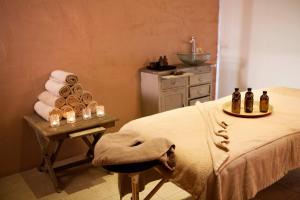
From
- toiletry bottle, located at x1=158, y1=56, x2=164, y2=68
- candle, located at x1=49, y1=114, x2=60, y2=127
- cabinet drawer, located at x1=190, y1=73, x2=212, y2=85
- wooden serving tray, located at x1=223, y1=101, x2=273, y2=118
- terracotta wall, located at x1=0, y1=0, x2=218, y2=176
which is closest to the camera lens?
wooden serving tray, located at x1=223, y1=101, x2=273, y2=118

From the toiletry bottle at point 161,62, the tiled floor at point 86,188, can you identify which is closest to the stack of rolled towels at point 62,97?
the tiled floor at point 86,188

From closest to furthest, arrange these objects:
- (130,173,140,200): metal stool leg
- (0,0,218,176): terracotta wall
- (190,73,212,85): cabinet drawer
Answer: (130,173,140,200): metal stool leg
(0,0,218,176): terracotta wall
(190,73,212,85): cabinet drawer

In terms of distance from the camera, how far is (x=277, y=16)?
3.66m

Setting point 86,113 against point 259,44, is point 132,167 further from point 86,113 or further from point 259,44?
point 259,44

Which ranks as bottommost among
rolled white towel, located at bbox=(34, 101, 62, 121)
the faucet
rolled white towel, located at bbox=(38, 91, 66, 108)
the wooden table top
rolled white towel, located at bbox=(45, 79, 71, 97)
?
the wooden table top

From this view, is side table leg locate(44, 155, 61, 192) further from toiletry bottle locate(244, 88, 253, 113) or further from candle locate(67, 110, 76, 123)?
toiletry bottle locate(244, 88, 253, 113)

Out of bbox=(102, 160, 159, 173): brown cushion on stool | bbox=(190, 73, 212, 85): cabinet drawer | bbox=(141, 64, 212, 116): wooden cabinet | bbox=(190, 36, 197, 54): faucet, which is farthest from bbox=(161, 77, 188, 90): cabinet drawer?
bbox=(102, 160, 159, 173): brown cushion on stool

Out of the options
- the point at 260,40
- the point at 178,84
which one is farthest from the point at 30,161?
the point at 260,40

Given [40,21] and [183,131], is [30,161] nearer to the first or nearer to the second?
[40,21]

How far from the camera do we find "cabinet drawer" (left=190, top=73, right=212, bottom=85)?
3.58 meters

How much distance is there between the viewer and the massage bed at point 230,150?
1.53m

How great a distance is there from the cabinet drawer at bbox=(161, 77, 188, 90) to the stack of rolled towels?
85cm

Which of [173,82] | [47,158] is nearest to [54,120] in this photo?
[47,158]

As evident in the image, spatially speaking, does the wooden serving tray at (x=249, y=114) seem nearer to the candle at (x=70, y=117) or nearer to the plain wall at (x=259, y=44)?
the candle at (x=70, y=117)
